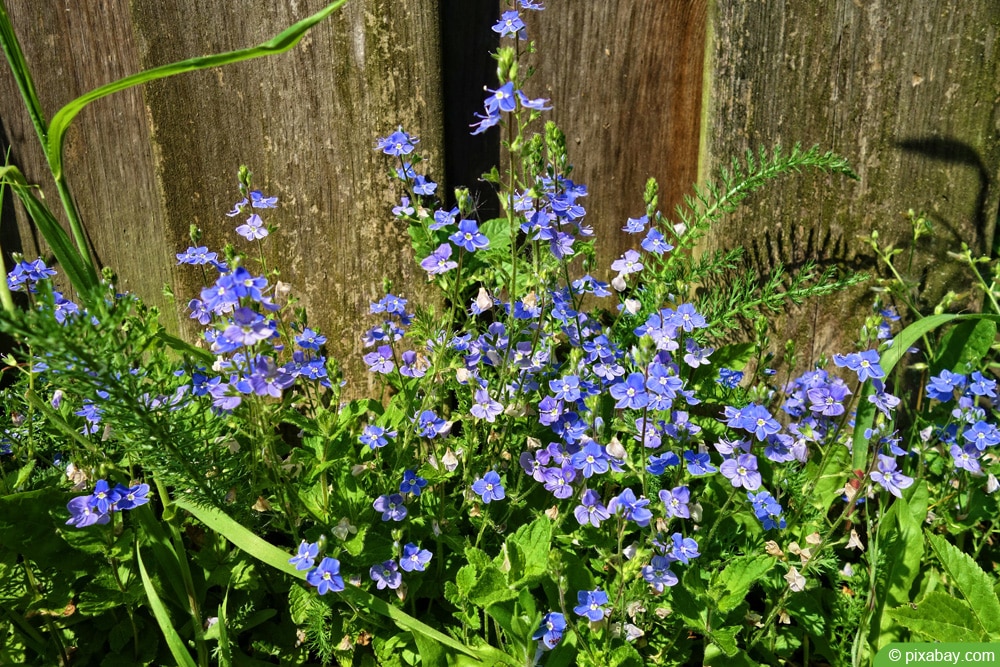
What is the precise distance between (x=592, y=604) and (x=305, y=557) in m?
0.77

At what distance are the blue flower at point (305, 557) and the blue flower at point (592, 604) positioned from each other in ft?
2.30

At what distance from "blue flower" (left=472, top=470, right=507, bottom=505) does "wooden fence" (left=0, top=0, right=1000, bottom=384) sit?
0.84m

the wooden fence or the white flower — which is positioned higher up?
the wooden fence

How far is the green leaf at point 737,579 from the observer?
7.37 feet

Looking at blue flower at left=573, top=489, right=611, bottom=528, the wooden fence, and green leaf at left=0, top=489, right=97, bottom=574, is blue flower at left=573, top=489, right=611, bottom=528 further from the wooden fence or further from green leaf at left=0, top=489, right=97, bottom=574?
green leaf at left=0, top=489, right=97, bottom=574

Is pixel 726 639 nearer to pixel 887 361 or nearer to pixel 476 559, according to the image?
pixel 476 559

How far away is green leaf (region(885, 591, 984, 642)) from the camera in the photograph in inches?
88.0

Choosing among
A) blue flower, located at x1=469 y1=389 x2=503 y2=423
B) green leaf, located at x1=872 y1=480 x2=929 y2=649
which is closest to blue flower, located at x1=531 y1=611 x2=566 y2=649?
blue flower, located at x1=469 y1=389 x2=503 y2=423

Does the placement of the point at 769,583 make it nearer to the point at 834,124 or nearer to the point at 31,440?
the point at 834,124

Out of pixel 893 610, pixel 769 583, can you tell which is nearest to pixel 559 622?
pixel 769 583

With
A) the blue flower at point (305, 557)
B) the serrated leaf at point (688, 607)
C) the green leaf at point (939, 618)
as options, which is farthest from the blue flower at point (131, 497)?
the green leaf at point (939, 618)

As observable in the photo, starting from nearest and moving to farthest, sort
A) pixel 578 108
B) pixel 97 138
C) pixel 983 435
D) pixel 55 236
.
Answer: pixel 55 236 < pixel 983 435 < pixel 578 108 < pixel 97 138

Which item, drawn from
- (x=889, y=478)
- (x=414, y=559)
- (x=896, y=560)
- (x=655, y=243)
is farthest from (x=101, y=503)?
(x=896, y=560)

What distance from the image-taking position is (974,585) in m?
2.34
